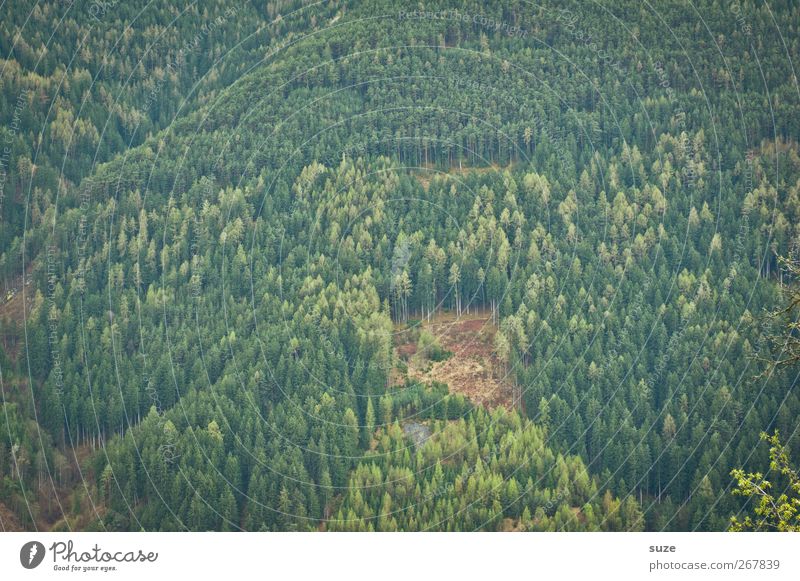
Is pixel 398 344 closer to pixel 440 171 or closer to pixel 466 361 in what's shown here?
pixel 466 361

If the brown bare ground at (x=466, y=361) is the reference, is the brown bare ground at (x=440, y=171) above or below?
above

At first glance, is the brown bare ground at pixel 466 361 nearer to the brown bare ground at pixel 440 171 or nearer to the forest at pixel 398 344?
the forest at pixel 398 344

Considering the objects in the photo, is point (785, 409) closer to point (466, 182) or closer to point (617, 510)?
point (617, 510)

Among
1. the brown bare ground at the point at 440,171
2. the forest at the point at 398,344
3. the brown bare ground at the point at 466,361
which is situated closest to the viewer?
the forest at the point at 398,344

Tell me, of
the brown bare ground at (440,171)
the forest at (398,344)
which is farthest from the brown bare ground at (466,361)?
the brown bare ground at (440,171)

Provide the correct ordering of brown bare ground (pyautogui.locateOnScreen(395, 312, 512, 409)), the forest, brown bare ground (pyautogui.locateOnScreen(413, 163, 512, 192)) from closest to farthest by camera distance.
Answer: the forest < brown bare ground (pyautogui.locateOnScreen(395, 312, 512, 409)) < brown bare ground (pyautogui.locateOnScreen(413, 163, 512, 192))

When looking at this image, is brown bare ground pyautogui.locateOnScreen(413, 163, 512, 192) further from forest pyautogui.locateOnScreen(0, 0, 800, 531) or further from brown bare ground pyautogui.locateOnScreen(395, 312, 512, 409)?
brown bare ground pyautogui.locateOnScreen(395, 312, 512, 409)

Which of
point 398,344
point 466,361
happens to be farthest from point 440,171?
point 466,361

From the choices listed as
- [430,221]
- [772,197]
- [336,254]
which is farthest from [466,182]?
[772,197]

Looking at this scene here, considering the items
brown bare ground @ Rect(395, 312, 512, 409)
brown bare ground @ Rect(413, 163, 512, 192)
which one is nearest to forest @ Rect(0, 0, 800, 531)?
brown bare ground @ Rect(395, 312, 512, 409)
